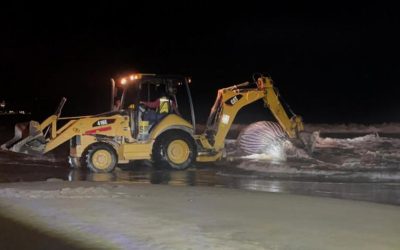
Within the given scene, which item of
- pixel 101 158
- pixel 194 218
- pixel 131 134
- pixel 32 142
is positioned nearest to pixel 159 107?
pixel 131 134

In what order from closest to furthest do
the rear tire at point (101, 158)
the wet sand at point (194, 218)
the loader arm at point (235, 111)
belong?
the wet sand at point (194, 218)
the rear tire at point (101, 158)
the loader arm at point (235, 111)

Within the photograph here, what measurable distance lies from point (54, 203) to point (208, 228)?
3.02 metres

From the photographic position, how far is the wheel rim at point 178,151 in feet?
56.3

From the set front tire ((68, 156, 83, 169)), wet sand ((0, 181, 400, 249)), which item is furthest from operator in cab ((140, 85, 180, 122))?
wet sand ((0, 181, 400, 249))

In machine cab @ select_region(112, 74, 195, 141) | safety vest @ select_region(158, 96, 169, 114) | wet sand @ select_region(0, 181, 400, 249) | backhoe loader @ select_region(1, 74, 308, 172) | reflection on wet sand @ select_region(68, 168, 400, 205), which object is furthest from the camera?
safety vest @ select_region(158, 96, 169, 114)

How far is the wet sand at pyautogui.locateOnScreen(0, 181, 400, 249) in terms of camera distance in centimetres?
678

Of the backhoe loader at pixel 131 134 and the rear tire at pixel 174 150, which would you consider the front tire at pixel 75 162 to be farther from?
the rear tire at pixel 174 150

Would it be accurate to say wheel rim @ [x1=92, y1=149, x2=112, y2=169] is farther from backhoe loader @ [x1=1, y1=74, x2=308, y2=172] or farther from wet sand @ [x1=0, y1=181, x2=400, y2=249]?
wet sand @ [x1=0, y1=181, x2=400, y2=249]

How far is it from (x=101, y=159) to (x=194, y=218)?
881 centimetres

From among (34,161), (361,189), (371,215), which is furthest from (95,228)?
(34,161)

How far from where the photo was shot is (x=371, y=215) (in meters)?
8.61

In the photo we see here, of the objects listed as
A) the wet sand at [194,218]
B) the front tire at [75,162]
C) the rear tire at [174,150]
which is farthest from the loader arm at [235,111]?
the wet sand at [194,218]

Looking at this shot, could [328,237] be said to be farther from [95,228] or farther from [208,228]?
[95,228]

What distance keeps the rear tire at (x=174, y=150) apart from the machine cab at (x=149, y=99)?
17.9 inches
